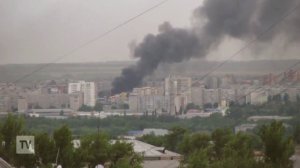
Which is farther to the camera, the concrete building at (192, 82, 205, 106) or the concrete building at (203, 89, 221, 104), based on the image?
the concrete building at (192, 82, 205, 106)

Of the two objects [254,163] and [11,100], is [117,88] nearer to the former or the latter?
[11,100]

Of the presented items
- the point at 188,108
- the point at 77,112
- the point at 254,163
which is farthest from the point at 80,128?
the point at 254,163

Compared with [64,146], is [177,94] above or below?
above

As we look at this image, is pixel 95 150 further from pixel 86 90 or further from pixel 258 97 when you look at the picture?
pixel 86 90

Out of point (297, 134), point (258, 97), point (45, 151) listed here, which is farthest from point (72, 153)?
point (258, 97)

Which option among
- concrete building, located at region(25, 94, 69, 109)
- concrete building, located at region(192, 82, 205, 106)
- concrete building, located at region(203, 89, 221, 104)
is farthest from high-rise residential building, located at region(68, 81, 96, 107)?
concrete building, located at region(203, 89, 221, 104)

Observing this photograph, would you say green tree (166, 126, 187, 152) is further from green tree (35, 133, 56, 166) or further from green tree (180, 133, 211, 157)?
green tree (35, 133, 56, 166)
